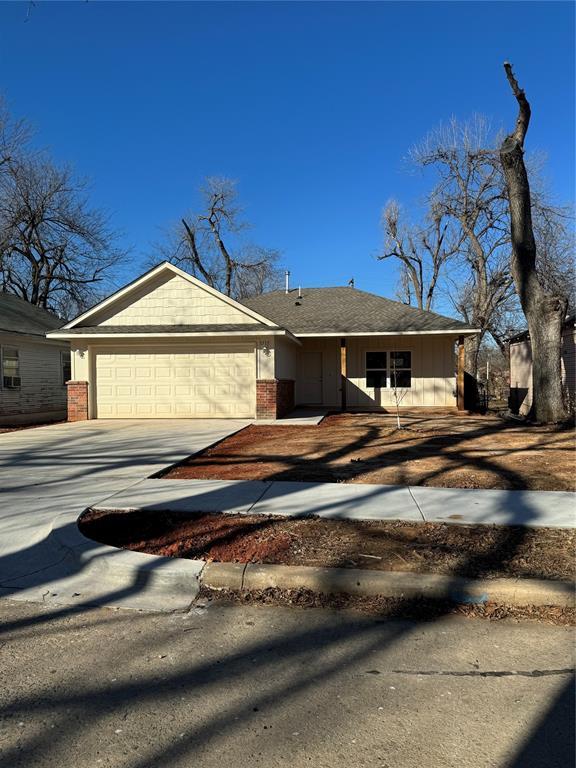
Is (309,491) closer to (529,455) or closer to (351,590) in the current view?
(351,590)

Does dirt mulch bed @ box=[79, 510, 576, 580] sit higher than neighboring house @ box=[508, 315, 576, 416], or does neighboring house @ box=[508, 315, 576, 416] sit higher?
neighboring house @ box=[508, 315, 576, 416]

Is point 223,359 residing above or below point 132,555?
above

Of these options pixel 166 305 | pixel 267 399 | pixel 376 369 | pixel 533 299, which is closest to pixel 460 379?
pixel 376 369

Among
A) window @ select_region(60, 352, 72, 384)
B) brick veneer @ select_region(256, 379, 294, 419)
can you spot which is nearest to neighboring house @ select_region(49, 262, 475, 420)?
brick veneer @ select_region(256, 379, 294, 419)

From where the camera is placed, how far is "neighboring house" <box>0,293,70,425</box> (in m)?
16.9

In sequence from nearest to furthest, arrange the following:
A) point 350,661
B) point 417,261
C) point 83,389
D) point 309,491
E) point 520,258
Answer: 1. point 350,661
2. point 309,491
3. point 520,258
4. point 83,389
5. point 417,261

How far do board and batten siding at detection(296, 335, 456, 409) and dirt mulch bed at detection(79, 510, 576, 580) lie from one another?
14382mm

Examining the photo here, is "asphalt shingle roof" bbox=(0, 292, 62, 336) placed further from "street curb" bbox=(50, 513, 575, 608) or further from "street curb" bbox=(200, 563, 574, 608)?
"street curb" bbox=(200, 563, 574, 608)

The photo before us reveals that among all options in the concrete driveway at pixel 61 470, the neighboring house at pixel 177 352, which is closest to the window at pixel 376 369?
the neighboring house at pixel 177 352

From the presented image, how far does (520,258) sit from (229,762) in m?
15.2

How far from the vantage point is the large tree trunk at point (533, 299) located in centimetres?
1402

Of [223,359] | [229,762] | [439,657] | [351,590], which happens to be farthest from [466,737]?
[223,359]

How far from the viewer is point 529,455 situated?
902cm

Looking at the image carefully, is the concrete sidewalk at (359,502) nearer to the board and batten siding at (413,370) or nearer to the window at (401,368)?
the board and batten siding at (413,370)
